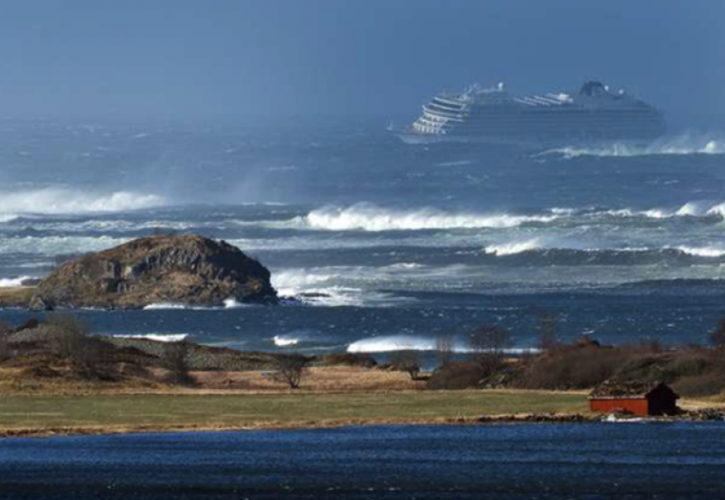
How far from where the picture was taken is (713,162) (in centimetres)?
16688

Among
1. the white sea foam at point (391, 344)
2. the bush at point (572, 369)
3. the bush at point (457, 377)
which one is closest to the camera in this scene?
the bush at point (572, 369)

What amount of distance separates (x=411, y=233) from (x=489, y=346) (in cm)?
4411

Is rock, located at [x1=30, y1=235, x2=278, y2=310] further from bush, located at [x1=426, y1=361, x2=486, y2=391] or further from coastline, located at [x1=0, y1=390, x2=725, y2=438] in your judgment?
coastline, located at [x1=0, y1=390, x2=725, y2=438]

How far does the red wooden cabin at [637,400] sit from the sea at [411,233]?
13.4 meters

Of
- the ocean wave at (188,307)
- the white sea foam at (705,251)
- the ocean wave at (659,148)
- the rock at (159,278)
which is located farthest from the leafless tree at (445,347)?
the ocean wave at (659,148)

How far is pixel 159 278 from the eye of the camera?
8725 cm

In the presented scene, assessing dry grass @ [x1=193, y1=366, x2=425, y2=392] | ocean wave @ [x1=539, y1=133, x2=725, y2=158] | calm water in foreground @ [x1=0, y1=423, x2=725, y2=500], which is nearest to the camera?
calm water in foreground @ [x1=0, y1=423, x2=725, y2=500]

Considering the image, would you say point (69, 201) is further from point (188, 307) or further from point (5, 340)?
point (5, 340)

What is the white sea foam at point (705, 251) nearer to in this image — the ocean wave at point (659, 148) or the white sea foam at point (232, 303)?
the white sea foam at point (232, 303)

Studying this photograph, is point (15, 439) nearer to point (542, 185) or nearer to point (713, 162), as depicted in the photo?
point (542, 185)

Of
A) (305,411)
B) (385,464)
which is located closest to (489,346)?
(305,411)

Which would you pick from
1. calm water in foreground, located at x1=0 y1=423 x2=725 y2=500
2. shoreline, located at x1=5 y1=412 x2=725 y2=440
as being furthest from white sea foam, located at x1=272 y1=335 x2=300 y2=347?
calm water in foreground, located at x1=0 y1=423 x2=725 y2=500

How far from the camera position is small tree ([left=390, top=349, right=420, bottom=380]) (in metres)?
66.6

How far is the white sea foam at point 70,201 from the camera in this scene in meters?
134
